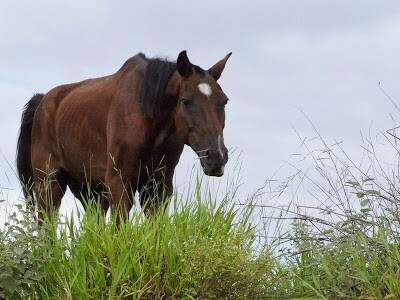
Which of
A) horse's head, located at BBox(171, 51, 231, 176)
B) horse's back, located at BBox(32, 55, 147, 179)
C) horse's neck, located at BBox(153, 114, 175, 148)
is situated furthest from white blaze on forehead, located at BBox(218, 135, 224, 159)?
Answer: horse's back, located at BBox(32, 55, 147, 179)

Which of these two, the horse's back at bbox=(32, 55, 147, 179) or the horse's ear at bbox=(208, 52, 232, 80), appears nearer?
the horse's ear at bbox=(208, 52, 232, 80)

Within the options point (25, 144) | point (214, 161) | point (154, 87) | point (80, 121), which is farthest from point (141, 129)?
point (25, 144)

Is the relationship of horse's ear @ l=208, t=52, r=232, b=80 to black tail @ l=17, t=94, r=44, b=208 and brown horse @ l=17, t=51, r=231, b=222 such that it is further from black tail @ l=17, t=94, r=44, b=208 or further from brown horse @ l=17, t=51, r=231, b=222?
black tail @ l=17, t=94, r=44, b=208

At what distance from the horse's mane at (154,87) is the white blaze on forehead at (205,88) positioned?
1.51 feet

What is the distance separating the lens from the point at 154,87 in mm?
8336

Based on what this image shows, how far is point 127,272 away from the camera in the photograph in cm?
645

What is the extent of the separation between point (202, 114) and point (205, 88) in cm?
24

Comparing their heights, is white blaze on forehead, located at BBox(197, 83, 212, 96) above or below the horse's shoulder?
below

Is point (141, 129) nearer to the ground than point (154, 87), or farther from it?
nearer to the ground

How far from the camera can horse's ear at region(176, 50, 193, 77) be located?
26.5 ft

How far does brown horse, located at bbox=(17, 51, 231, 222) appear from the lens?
784 centimetres

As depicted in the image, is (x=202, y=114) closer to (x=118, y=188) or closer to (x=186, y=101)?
(x=186, y=101)

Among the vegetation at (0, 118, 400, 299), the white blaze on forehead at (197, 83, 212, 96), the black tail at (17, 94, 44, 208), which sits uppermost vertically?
the black tail at (17, 94, 44, 208)

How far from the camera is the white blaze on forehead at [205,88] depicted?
7906 mm
